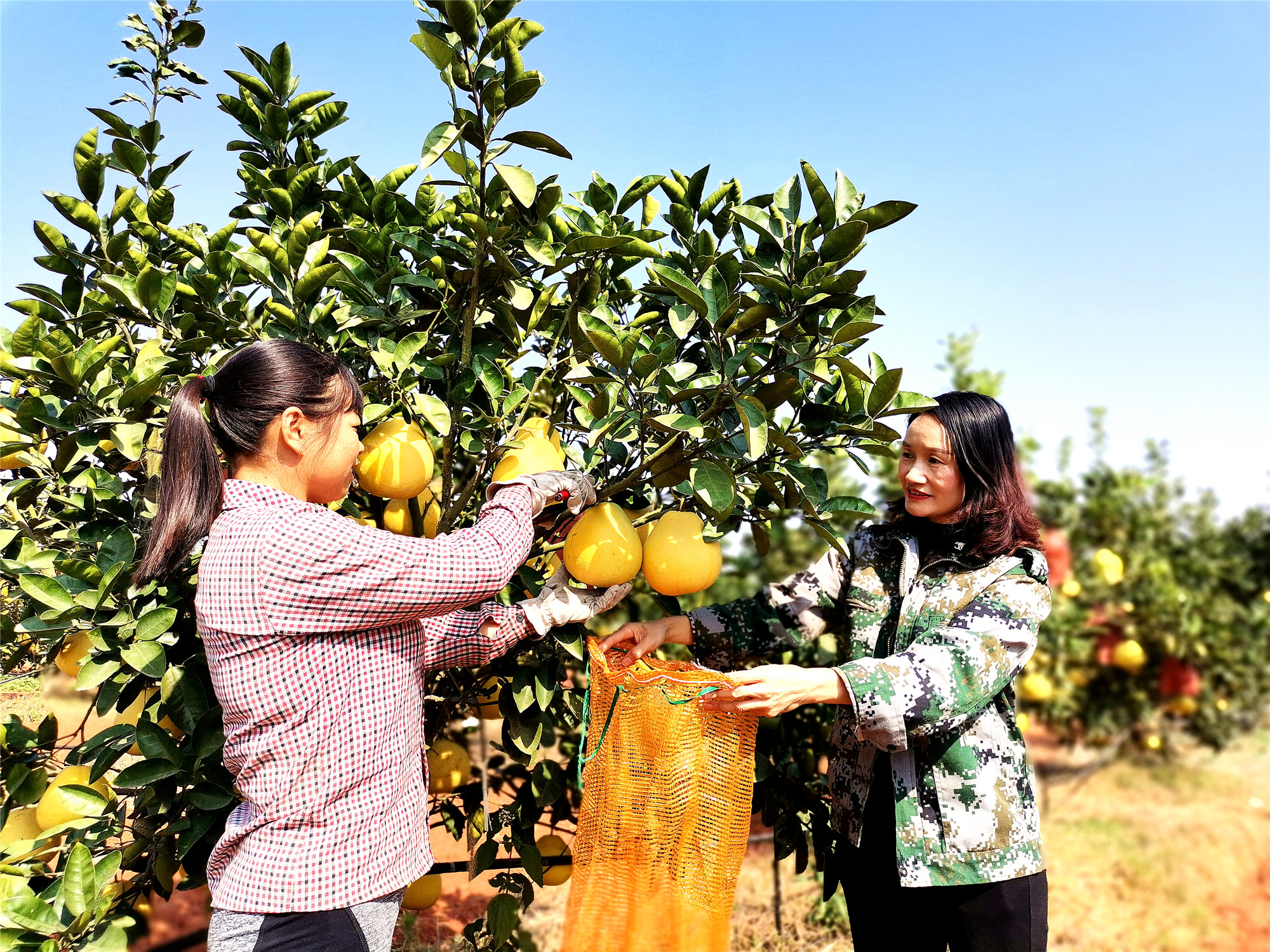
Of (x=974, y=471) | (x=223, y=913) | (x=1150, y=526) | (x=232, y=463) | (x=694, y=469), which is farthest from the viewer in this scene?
(x=1150, y=526)

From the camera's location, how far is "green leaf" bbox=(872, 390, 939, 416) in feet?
4.51

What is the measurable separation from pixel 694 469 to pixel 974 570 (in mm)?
575

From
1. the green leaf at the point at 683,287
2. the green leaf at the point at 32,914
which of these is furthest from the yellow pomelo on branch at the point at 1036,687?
the green leaf at the point at 32,914

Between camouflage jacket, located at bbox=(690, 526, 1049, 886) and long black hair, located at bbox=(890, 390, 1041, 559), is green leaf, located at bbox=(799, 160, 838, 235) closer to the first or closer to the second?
long black hair, located at bbox=(890, 390, 1041, 559)

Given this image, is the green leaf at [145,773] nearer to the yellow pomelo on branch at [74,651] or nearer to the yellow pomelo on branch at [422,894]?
the yellow pomelo on branch at [74,651]

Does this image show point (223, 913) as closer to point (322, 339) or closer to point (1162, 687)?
point (322, 339)

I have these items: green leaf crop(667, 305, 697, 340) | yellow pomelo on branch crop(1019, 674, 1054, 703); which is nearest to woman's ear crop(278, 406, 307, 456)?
green leaf crop(667, 305, 697, 340)

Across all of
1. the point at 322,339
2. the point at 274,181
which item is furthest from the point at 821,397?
the point at 274,181

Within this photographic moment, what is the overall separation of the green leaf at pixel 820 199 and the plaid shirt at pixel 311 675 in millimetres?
642

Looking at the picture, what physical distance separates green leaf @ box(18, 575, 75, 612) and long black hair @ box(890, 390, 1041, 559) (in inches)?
56.1

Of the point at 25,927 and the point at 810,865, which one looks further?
the point at 810,865

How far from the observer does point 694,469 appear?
4.42 ft

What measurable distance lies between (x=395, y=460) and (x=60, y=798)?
77 centimetres

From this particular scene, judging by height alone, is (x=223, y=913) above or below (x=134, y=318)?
below
